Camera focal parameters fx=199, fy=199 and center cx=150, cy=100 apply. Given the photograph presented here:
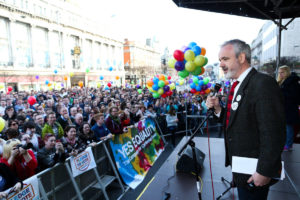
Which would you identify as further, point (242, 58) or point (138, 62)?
point (138, 62)

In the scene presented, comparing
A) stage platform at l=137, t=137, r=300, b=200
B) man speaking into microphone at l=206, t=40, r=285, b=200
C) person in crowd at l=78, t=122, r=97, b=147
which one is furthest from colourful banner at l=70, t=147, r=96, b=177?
man speaking into microphone at l=206, t=40, r=285, b=200

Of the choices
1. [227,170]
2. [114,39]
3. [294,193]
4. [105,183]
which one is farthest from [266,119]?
[114,39]

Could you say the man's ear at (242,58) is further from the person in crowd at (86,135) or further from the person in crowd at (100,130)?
the person in crowd at (100,130)

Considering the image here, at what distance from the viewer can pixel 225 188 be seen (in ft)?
11.4

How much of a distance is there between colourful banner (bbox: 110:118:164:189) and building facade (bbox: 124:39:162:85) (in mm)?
49846

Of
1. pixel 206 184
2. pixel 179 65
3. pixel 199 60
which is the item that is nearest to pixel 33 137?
pixel 206 184

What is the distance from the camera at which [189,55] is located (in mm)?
7863

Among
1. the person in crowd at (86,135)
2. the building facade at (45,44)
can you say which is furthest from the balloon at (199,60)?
the building facade at (45,44)

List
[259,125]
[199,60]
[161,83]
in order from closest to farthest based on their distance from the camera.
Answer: [259,125] → [199,60] → [161,83]

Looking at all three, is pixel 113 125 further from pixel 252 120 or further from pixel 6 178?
pixel 252 120

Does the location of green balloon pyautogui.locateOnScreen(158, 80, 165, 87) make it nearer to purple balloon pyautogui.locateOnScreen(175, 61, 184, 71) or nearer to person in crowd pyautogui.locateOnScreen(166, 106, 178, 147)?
purple balloon pyautogui.locateOnScreen(175, 61, 184, 71)

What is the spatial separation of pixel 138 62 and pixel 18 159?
79.4 m

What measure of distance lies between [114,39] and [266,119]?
201 ft

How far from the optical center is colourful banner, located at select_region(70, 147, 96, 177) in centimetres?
381
